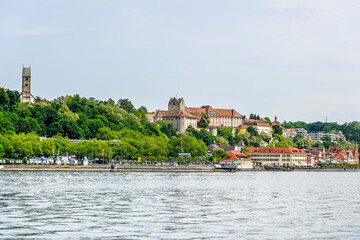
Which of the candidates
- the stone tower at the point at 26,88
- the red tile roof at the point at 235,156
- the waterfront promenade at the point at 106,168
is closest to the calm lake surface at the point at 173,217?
the waterfront promenade at the point at 106,168

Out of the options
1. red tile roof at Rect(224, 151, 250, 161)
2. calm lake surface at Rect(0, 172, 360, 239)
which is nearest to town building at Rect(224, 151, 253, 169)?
red tile roof at Rect(224, 151, 250, 161)

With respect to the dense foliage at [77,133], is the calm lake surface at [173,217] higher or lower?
lower

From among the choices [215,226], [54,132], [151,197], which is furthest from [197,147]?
[215,226]

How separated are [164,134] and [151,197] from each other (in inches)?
5574

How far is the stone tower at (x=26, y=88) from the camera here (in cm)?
19350

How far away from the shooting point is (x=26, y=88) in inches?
7707

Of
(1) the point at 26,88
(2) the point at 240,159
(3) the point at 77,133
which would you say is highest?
(1) the point at 26,88

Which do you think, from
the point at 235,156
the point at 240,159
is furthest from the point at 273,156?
the point at 235,156

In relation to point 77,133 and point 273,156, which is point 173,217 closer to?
point 77,133

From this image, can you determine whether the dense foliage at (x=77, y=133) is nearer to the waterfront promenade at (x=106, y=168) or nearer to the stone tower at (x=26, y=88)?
the waterfront promenade at (x=106, y=168)

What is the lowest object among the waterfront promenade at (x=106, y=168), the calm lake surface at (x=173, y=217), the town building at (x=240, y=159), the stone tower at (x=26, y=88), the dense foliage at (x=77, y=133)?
the calm lake surface at (x=173, y=217)

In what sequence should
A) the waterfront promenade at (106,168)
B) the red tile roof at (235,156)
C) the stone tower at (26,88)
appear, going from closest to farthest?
the waterfront promenade at (106,168), the red tile roof at (235,156), the stone tower at (26,88)

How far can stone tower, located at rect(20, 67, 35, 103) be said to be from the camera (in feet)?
635

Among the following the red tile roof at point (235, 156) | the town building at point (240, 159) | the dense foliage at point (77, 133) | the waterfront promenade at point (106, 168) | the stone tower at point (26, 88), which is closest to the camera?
the waterfront promenade at point (106, 168)
